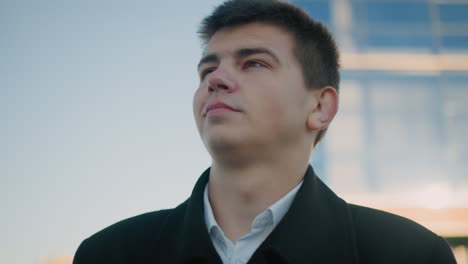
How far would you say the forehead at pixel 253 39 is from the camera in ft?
Answer: 7.72

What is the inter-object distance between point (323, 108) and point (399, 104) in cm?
1315

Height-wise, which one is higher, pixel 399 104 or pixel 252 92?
pixel 399 104

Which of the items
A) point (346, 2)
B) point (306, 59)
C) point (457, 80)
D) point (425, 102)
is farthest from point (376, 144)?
point (306, 59)

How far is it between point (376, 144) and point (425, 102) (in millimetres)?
2266

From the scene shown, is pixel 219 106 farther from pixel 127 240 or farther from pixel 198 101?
pixel 127 240

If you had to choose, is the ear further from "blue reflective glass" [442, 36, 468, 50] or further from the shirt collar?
"blue reflective glass" [442, 36, 468, 50]

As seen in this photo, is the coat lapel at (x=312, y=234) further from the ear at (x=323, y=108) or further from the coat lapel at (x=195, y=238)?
the ear at (x=323, y=108)

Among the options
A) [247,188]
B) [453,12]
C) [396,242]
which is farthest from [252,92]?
[453,12]

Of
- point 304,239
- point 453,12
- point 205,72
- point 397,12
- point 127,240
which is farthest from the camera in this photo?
point 397,12

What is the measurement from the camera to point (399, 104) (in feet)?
48.4

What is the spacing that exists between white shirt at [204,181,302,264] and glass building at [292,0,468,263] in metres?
11.5

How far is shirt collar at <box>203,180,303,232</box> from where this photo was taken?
2111 mm

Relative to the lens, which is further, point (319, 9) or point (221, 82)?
point (319, 9)

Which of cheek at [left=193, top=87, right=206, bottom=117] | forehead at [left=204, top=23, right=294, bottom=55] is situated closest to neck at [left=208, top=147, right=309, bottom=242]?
cheek at [left=193, top=87, right=206, bottom=117]
